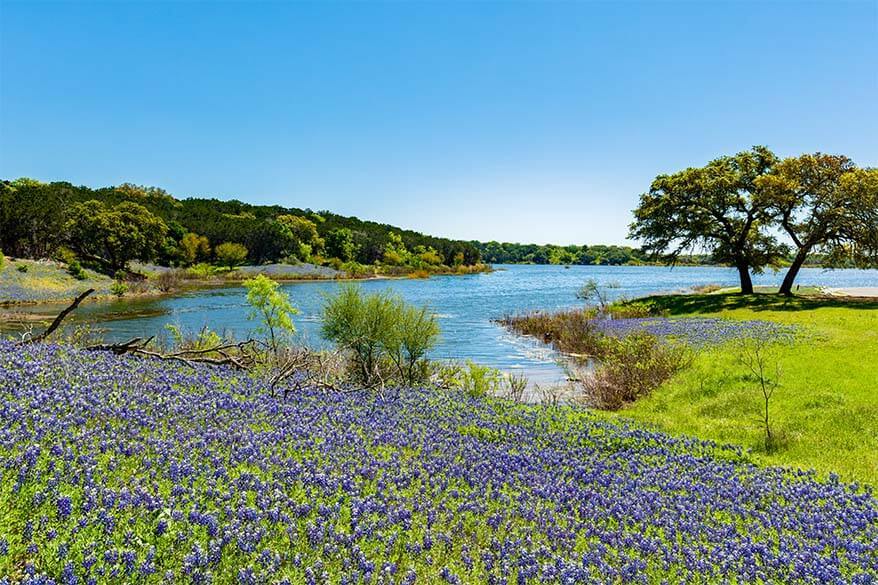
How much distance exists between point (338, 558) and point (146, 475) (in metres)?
1.86

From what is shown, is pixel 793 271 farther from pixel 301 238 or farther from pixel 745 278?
pixel 301 238

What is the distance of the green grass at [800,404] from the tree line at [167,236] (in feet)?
254

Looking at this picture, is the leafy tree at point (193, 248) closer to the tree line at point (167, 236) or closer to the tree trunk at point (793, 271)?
the tree line at point (167, 236)

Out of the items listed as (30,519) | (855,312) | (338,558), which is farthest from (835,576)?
(855,312)

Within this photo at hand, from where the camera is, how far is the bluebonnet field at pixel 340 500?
12.4 ft

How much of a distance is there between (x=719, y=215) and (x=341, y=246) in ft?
367

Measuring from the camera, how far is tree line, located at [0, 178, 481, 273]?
247ft

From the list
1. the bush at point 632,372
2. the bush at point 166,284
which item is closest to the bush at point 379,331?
the bush at point 632,372

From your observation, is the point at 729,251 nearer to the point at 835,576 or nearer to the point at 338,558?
the point at 835,576

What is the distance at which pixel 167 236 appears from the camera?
10381 cm

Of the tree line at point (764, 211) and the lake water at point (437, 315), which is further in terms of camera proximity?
the tree line at point (764, 211)

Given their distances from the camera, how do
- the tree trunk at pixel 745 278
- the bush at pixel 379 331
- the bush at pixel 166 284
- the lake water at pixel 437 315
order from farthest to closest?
the bush at pixel 166 284 → the tree trunk at pixel 745 278 → the lake water at pixel 437 315 → the bush at pixel 379 331

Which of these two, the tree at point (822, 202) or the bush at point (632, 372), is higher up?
the tree at point (822, 202)

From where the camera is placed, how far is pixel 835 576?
4789mm
